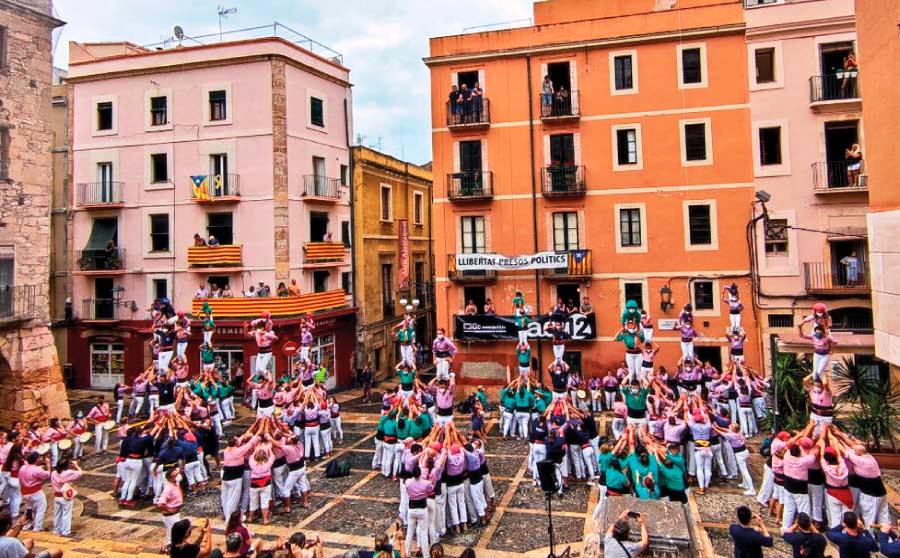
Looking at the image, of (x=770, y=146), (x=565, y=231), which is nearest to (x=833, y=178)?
(x=770, y=146)

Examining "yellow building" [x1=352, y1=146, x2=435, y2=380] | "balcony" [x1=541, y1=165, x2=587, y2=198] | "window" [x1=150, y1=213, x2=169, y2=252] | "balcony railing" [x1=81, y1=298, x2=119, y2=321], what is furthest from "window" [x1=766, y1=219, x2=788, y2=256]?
"balcony railing" [x1=81, y1=298, x2=119, y2=321]

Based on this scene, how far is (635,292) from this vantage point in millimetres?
22969

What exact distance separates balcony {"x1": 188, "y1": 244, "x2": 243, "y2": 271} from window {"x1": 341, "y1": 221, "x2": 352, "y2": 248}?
5.25 m

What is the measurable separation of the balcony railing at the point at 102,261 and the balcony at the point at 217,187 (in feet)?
16.1

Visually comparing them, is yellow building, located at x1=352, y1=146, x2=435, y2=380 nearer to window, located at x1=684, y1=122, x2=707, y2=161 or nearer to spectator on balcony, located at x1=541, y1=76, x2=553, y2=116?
spectator on balcony, located at x1=541, y1=76, x2=553, y2=116

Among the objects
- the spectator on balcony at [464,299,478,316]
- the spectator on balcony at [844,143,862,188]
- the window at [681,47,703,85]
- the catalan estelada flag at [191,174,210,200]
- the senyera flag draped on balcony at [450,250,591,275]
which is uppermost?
the window at [681,47,703,85]

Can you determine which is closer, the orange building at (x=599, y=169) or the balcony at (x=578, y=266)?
the orange building at (x=599, y=169)

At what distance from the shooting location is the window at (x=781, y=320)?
2136 cm

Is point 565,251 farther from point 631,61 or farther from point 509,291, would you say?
point 631,61

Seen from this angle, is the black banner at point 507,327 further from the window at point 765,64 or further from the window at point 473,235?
the window at point 765,64

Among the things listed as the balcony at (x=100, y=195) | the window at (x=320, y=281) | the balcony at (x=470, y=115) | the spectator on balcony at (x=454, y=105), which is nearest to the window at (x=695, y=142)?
the balcony at (x=470, y=115)

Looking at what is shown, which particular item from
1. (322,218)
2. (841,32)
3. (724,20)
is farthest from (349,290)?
(841,32)

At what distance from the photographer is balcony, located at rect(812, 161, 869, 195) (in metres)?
20.6

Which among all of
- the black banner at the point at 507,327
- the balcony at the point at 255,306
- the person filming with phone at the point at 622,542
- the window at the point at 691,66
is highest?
the window at the point at 691,66
